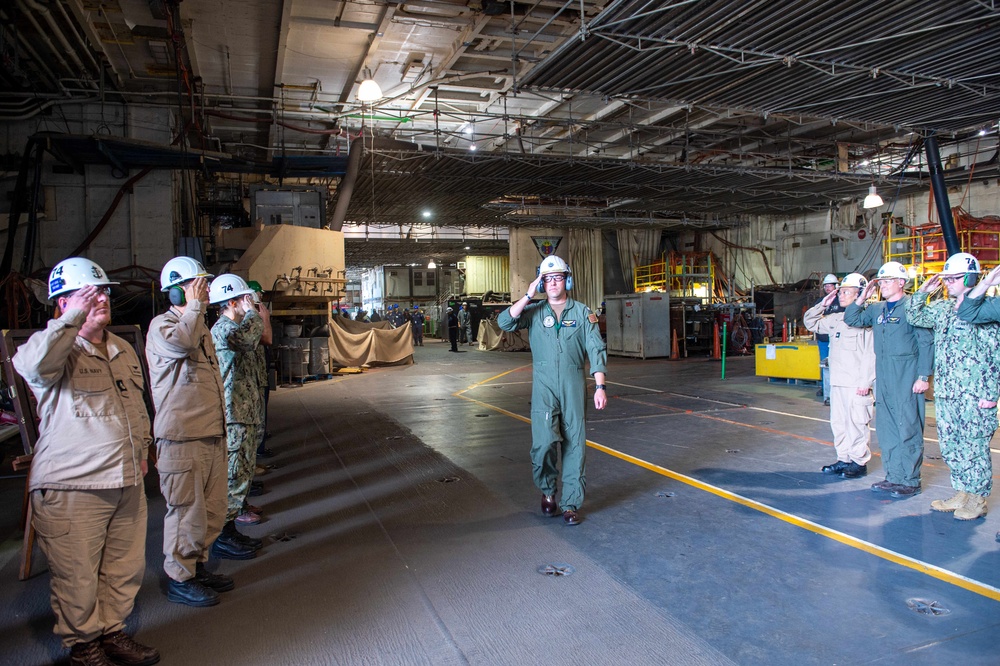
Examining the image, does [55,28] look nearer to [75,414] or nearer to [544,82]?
[544,82]

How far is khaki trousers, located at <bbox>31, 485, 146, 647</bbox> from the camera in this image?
2.92 m

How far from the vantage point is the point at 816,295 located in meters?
18.3

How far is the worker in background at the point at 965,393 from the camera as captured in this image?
15.5ft

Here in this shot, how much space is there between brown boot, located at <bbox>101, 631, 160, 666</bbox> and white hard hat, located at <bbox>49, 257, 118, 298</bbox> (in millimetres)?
1670

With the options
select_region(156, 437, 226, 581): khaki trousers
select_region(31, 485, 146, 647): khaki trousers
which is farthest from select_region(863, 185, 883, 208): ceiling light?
select_region(31, 485, 146, 647): khaki trousers

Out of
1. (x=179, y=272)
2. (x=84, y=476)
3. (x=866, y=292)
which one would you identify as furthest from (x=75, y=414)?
(x=866, y=292)

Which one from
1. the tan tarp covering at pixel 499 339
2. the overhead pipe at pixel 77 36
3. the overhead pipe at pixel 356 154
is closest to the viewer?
the overhead pipe at pixel 77 36

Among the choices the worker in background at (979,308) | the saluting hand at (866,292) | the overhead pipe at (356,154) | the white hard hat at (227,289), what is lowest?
the worker in background at (979,308)

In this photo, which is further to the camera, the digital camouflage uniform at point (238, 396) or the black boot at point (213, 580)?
the digital camouflage uniform at point (238, 396)


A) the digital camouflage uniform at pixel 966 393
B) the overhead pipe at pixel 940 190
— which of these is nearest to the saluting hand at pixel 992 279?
the digital camouflage uniform at pixel 966 393

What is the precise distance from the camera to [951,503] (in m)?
4.90

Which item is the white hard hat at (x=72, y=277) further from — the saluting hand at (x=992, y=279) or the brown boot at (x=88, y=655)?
the saluting hand at (x=992, y=279)

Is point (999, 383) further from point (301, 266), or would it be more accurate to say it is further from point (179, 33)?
point (301, 266)

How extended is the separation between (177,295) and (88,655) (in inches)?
74.3
